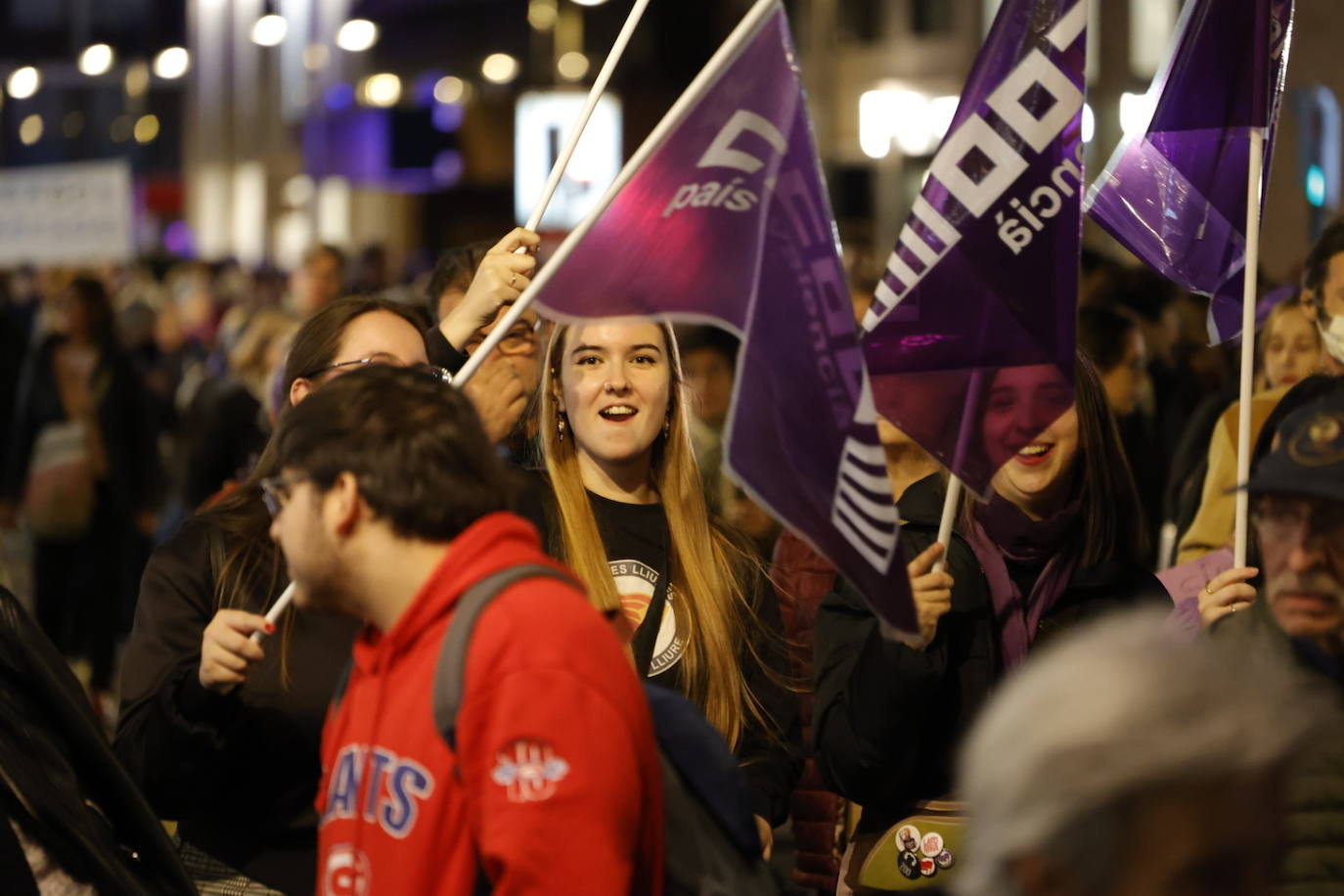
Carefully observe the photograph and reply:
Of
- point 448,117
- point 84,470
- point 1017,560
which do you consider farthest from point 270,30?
point 1017,560

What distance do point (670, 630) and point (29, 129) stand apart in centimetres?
5112

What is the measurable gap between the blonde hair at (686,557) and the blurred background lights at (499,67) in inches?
1619

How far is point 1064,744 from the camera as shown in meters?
2.06

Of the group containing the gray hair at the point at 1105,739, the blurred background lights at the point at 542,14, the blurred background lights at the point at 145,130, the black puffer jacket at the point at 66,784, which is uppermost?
the blurred background lights at the point at 542,14

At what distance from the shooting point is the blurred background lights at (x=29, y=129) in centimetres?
5121

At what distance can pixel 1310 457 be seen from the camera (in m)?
2.94

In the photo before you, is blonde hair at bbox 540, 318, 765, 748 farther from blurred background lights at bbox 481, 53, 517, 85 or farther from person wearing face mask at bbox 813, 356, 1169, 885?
blurred background lights at bbox 481, 53, 517, 85

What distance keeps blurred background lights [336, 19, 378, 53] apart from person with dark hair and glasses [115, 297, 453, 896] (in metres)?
40.8

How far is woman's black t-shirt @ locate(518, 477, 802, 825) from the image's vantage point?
418 cm

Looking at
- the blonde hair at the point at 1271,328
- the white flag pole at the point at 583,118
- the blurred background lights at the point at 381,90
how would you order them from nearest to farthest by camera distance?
the white flag pole at the point at 583,118, the blonde hair at the point at 1271,328, the blurred background lights at the point at 381,90

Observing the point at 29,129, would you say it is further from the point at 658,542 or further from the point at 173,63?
the point at 658,542

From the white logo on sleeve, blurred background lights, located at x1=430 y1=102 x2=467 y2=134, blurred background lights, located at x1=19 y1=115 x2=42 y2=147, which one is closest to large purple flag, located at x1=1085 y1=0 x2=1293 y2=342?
the white logo on sleeve

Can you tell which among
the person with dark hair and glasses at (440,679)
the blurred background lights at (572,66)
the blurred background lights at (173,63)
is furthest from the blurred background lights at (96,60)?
the person with dark hair and glasses at (440,679)

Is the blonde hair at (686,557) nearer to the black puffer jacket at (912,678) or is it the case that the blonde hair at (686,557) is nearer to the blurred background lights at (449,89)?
the black puffer jacket at (912,678)
